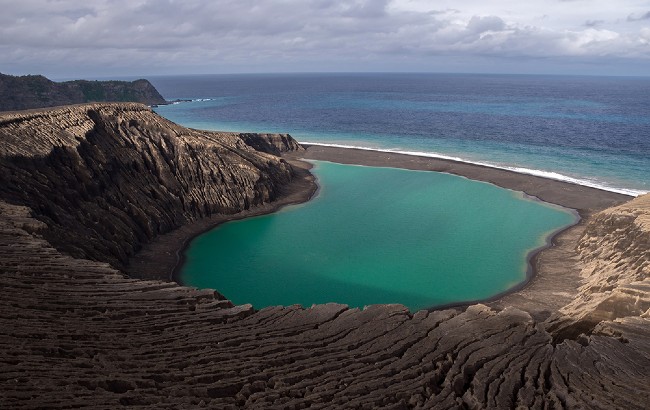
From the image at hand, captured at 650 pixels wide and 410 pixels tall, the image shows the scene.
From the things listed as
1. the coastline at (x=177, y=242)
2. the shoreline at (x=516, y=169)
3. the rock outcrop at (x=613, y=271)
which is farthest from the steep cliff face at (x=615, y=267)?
the coastline at (x=177, y=242)

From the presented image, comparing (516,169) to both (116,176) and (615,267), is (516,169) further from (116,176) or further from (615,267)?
(116,176)

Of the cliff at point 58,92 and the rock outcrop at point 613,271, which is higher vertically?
the cliff at point 58,92

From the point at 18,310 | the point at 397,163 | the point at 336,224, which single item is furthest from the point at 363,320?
the point at 397,163

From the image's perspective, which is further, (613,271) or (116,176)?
(116,176)

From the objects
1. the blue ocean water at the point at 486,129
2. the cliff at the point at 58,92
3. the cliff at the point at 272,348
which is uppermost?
the cliff at the point at 58,92

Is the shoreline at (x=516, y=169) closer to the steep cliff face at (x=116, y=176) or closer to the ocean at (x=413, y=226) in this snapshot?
the ocean at (x=413, y=226)

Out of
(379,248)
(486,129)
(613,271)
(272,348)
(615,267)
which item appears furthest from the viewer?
(486,129)

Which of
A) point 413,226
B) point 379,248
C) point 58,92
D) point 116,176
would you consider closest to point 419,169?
point 413,226
